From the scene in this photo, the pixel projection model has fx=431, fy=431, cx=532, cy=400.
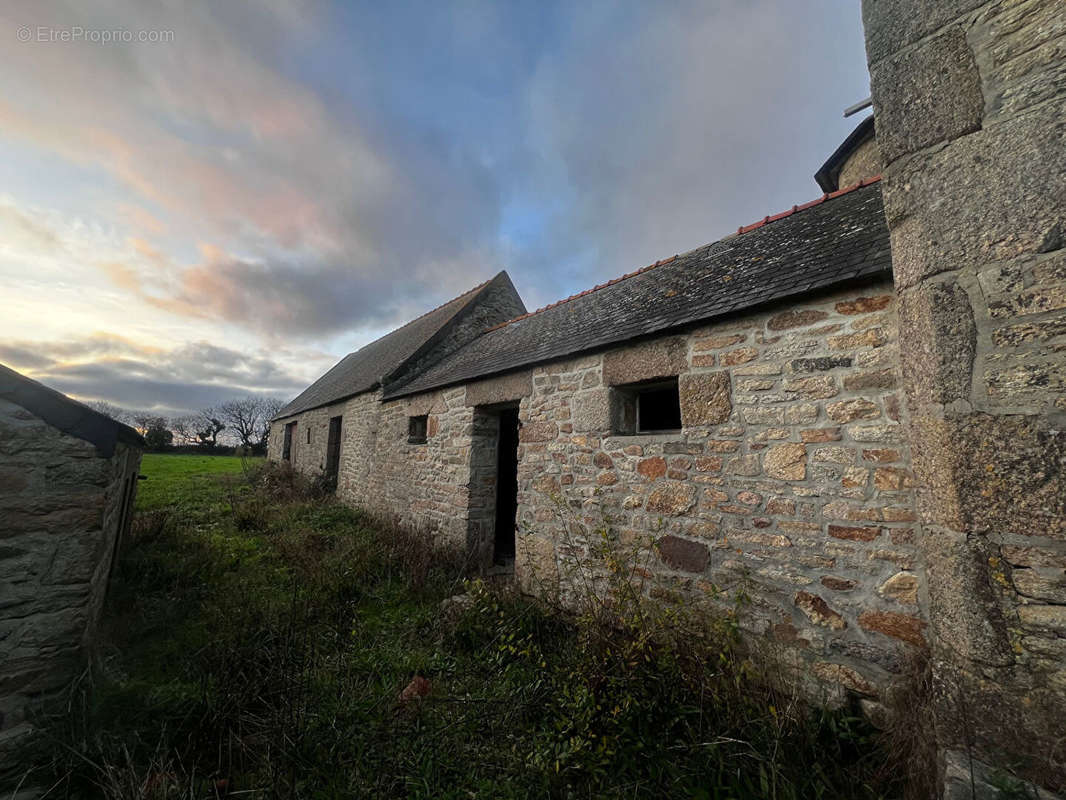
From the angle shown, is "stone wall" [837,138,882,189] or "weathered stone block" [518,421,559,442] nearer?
"weathered stone block" [518,421,559,442]

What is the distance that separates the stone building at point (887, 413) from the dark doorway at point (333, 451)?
8145 mm

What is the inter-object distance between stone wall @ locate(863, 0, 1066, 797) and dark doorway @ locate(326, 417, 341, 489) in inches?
470

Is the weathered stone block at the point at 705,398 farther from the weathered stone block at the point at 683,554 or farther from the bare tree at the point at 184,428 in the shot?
the bare tree at the point at 184,428

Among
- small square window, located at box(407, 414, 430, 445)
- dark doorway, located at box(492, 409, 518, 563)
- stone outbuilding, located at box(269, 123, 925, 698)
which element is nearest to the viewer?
stone outbuilding, located at box(269, 123, 925, 698)

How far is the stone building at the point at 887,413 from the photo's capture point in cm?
173

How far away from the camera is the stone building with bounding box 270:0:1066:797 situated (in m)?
1.73

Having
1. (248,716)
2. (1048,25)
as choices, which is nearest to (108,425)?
(248,716)

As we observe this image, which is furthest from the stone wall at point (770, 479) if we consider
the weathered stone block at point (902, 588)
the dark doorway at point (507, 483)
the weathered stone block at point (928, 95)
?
the dark doorway at point (507, 483)

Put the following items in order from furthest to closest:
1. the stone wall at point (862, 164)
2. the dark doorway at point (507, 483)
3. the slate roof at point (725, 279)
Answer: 1. the stone wall at point (862, 164)
2. the dark doorway at point (507, 483)
3. the slate roof at point (725, 279)

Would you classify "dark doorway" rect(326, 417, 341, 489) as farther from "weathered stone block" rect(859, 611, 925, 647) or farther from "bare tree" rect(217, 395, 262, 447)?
"bare tree" rect(217, 395, 262, 447)

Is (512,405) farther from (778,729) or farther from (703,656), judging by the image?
(778,729)

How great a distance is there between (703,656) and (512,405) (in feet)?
12.3

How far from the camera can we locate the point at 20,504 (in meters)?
2.41

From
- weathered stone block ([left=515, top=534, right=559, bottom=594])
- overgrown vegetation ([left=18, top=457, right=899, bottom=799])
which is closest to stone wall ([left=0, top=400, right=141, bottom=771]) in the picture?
overgrown vegetation ([left=18, top=457, right=899, bottom=799])
